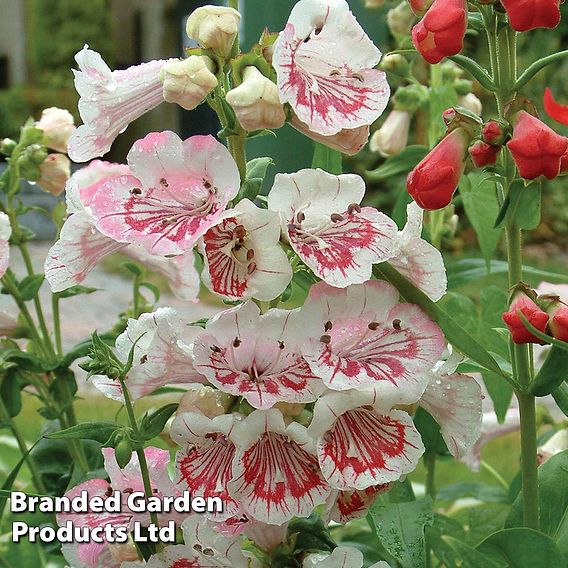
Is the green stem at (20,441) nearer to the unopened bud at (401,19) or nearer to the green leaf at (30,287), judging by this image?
the green leaf at (30,287)

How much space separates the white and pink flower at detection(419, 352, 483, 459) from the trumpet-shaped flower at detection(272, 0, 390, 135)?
0.53ft

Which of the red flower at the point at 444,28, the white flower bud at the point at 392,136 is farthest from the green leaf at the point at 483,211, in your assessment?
the red flower at the point at 444,28

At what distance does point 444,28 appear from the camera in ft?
2.02

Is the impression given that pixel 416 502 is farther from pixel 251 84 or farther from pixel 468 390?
pixel 251 84

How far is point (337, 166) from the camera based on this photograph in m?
0.78

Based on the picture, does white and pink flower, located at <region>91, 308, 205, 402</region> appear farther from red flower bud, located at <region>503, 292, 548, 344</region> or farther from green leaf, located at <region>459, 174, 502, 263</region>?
green leaf, located at <region>459, 174, 502, 263</region>

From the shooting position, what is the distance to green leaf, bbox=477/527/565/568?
62 centimetres

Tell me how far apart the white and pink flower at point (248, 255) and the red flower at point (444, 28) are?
15 centimetres

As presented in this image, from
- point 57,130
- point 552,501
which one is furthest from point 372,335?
point 57,130

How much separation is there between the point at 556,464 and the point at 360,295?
0.27m

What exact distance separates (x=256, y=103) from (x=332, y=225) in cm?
8

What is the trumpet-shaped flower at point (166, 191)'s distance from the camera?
0.57 metres

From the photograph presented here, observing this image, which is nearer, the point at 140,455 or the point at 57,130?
the point at 140,455

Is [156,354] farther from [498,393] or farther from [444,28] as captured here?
[498,393]
